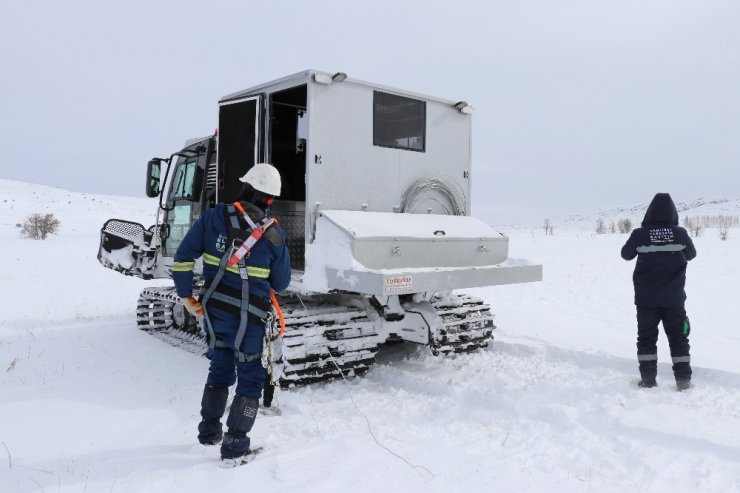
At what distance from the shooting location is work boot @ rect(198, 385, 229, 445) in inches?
146

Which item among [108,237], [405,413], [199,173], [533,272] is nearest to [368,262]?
[405,413]

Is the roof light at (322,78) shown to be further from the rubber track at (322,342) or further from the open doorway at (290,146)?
the open doorway at (290,146)

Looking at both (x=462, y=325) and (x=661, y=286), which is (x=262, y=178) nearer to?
(x=462, y=325)

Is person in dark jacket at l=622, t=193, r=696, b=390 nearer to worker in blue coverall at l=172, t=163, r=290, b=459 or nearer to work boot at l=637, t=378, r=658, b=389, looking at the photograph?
work boot at l=637, t=378, r=658, b=389

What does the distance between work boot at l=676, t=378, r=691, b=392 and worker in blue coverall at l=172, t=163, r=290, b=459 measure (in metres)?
3.75

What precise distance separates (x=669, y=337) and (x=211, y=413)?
4191 mm

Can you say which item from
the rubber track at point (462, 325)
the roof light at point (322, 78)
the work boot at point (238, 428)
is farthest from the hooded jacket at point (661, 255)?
the work boot at point (238, 428)

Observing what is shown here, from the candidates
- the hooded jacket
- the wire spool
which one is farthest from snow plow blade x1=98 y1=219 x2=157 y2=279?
the hooded jacket

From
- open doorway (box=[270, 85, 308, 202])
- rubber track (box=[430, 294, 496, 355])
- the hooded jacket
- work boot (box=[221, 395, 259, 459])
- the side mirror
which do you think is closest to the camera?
work boot (box=[221, 395, 259, 459])

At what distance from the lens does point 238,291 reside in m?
3.63

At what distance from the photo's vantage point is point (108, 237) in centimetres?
791

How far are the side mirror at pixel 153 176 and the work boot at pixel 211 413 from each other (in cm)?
461

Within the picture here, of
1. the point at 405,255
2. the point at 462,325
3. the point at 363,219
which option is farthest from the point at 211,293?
the point at 462,325

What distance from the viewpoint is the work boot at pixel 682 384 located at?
16.4 ft
